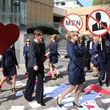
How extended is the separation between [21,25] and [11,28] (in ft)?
57.2

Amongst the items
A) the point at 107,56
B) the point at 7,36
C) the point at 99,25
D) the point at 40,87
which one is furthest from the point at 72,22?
the point at 7,36

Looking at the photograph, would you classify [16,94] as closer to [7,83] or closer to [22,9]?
[7,83]

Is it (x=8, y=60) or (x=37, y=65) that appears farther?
(x=8, y=60)

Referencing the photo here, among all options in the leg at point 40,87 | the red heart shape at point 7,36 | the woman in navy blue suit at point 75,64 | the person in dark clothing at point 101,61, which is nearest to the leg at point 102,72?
the person in dark clothing at point 101,61

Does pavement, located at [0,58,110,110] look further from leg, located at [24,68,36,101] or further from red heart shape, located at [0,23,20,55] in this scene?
red heart shape, located at [0,23,20,55]

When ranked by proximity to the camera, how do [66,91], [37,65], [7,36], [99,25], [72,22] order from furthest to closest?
[72,22] → [99,25] → [37,65] → [66,91] → [7,36]

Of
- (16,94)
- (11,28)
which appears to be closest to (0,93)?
(16,94)

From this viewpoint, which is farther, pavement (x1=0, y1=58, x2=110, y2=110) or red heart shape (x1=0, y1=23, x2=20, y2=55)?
pavement (x1=0, y1=58, x2=110, y2=110)

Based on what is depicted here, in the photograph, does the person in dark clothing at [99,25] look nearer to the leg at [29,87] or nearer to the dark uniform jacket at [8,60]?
the leg at [29,87]

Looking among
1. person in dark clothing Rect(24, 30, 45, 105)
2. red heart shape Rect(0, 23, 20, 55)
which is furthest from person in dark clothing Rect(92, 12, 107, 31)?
red heart shape Rect(0, 23, 20, 55)

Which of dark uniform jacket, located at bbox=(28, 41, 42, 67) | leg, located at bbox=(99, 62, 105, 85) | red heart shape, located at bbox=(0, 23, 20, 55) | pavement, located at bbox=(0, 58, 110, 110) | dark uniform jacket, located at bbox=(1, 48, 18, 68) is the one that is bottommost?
pavement, located at bbox=(0, 58, 110, 110)

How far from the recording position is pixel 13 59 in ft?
42.6

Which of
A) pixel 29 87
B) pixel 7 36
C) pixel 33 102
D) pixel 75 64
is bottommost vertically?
pixel 33 102

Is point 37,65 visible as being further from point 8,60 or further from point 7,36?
point 7,36
